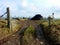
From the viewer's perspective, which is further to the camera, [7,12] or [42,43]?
[7,12]

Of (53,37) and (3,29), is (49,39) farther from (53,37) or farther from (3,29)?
(3,29)

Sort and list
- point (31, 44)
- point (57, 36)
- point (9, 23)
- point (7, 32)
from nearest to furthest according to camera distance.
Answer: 1. point (31, 44)
2. point (57, 36)
3. point (7, 32)
4. point (9, 23)

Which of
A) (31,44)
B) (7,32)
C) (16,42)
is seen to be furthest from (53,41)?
(7,32)

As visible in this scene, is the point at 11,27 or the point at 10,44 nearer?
the point at 10,44

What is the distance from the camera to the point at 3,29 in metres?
21.7

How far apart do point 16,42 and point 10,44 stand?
1.91 ft

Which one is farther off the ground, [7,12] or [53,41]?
[7,12]

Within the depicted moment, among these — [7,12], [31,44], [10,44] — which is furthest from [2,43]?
[7,12]

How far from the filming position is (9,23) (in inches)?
894

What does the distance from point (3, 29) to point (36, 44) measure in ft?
21.2

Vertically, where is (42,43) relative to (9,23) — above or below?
below

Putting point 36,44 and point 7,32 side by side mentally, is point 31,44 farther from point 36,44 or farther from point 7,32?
point 7,32

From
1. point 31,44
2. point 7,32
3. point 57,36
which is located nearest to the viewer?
point 31,44

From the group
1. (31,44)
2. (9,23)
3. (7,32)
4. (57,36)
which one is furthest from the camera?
(9,23)
